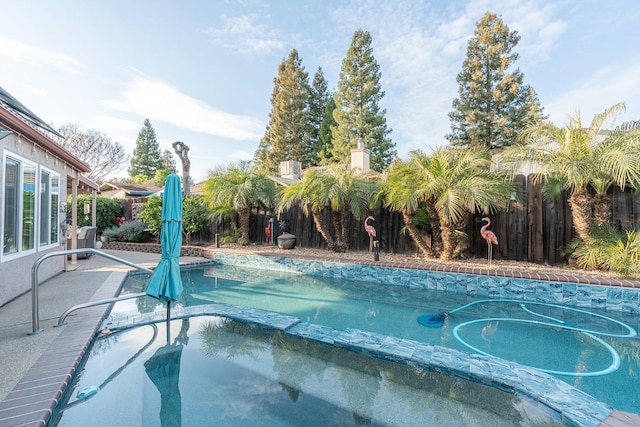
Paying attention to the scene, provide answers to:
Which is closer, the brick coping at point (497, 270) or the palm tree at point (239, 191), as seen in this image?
the brick coping at point (497, 270)

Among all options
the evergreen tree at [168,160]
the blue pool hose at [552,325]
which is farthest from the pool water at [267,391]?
the evergreen tree at [168,160]

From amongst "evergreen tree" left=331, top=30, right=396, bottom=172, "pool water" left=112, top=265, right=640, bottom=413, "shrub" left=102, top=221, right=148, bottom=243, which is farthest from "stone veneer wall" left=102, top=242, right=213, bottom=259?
"evergreen tree" left=331, top=30, right=396, bottom=172

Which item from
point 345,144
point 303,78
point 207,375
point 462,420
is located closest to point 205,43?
point 207,375

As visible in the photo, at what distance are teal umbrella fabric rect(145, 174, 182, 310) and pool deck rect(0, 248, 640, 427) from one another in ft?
3.10

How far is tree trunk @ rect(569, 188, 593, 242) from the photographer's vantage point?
6.85m

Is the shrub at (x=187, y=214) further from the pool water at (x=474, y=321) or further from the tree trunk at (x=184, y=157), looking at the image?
the pool water at (x=474, y=321)

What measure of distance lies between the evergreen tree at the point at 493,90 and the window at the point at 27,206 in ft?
78.1

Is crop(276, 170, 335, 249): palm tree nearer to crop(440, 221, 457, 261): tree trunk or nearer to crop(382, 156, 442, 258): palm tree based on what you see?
crop(382, 156, 442, 258): palm tree

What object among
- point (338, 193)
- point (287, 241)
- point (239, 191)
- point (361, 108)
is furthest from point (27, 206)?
point (361, 108)

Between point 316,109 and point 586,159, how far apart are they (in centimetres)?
2689

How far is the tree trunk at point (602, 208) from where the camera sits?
6801 mm

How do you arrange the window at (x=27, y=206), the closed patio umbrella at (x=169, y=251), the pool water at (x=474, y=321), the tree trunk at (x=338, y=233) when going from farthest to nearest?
the tree trunk at (x=338, y=233)
the window at (x=27, y=206)
the closed patio umbrella at (x=169, y=251)
the pool water at (x=474, y=321)

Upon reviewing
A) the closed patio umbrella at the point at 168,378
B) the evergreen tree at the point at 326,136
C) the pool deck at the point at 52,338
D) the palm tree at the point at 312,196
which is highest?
the evergreen tree at the point at 326,136

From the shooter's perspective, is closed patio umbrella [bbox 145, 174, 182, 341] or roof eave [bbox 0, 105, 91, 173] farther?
roof eave [bbox 0, 105, 91, 173]
